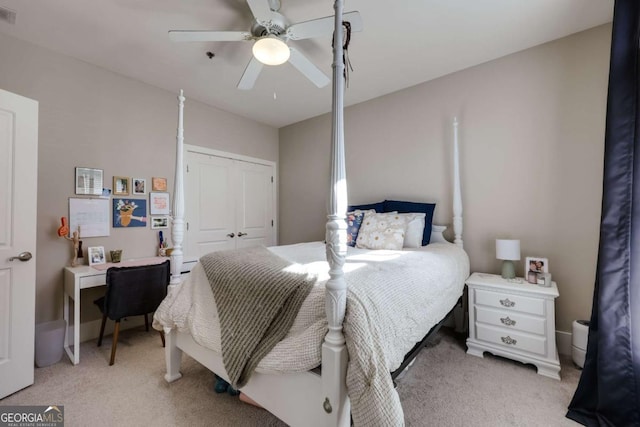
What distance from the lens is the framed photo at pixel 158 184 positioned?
9.92 feet

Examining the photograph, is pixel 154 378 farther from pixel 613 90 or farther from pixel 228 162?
pixel 613 90

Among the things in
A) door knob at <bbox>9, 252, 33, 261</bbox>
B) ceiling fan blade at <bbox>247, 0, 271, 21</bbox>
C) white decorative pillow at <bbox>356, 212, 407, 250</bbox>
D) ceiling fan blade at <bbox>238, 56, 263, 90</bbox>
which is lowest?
door knob at <bbox>9, 252, 33, 261</bbox>

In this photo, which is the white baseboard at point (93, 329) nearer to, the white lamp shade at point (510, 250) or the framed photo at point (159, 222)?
the framed photo at point (159, 222)

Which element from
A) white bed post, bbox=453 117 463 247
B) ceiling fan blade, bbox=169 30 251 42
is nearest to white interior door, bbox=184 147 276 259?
ceiling fan blade, bbox=169 30 251 42

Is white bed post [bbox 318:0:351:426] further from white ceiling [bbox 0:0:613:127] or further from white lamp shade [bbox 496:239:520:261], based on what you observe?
white lamp shade [bbox 496:239:520:261]

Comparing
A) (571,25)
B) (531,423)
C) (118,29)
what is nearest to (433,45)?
(571,25)

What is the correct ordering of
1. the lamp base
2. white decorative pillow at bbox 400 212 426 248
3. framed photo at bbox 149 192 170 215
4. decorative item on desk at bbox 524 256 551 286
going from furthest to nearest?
1. framed photo at bbox 149 192 170 215
2. white decorative pillow at bbox 400 212 426 248
3. the lamp base
4. decorative item on desk at bbox 524 256 551 286

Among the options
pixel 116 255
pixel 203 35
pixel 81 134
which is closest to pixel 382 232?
pixel 203 35

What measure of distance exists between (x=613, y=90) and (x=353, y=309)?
6.66 ft

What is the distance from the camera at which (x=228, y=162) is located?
3.79m

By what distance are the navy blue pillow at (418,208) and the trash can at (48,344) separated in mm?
3114

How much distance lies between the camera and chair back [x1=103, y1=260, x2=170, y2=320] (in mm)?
2096

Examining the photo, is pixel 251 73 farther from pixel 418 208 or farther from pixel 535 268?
pixel 535 268

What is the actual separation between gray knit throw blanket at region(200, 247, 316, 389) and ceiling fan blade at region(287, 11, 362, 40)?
1467mm
